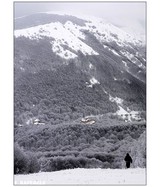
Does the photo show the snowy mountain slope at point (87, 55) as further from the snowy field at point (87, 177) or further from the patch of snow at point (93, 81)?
the snowy field at point (87, 177)

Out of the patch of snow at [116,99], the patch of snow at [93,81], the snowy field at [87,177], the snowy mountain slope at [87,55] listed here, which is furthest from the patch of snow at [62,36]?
the snowy field at [87,177]

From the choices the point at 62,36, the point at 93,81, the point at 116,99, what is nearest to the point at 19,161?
A: the point at 93,81

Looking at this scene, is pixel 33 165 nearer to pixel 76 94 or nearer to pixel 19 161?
pixel 19 161

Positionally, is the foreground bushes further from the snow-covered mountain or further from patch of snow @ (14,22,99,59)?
patch of snow @ (14,22,99,59)

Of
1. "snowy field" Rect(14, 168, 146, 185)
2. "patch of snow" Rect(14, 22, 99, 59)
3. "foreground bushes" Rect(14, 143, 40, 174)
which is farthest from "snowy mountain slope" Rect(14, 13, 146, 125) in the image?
"foreground bushes" Rect(14, 143, 40, 174)

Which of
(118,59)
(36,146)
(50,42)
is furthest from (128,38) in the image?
(36,146)
